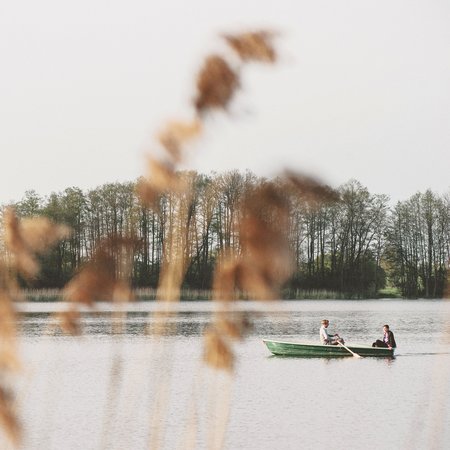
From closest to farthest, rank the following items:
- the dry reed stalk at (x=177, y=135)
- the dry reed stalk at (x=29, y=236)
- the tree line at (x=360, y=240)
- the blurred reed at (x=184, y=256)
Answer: the blurred reed at (x=184, y=256) → the dry reed stalk at (x=177, y=135) → the dry reed stalk at (x=29, y=236) → the tree line at (x=360, y=240)

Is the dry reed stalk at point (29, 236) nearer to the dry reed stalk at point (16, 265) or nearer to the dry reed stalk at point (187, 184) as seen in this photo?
the dry reed stalk at point (16, 265)

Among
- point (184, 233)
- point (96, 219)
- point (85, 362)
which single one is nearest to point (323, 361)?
point (85, 362)

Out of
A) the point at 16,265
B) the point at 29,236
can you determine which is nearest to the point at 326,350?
the point at 16,265

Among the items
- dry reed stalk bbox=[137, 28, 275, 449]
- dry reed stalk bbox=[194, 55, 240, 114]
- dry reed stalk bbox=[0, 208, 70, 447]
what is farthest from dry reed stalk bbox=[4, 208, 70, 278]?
dry reed stalk bbox=[194, 55, 240, 114]

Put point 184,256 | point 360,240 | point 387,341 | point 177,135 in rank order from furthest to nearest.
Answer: point 360,240 < point 387,341 < point 184,256 < point 177,135

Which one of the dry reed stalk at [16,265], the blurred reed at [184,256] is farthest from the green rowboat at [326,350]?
the dry reed stalk at [16,265]

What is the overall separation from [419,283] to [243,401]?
6177 centimetres

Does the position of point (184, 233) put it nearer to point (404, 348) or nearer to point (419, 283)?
point (404, 348)

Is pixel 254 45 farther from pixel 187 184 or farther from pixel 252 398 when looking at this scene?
pixel 252 398

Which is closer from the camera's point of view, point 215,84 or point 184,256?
point 215,84

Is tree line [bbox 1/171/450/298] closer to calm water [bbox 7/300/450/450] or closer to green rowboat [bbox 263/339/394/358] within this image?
calm water [bbox 7/300/450/450]

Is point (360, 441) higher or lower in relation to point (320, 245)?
lower

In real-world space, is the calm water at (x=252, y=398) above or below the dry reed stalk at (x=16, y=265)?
below

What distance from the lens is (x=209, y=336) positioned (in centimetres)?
273
